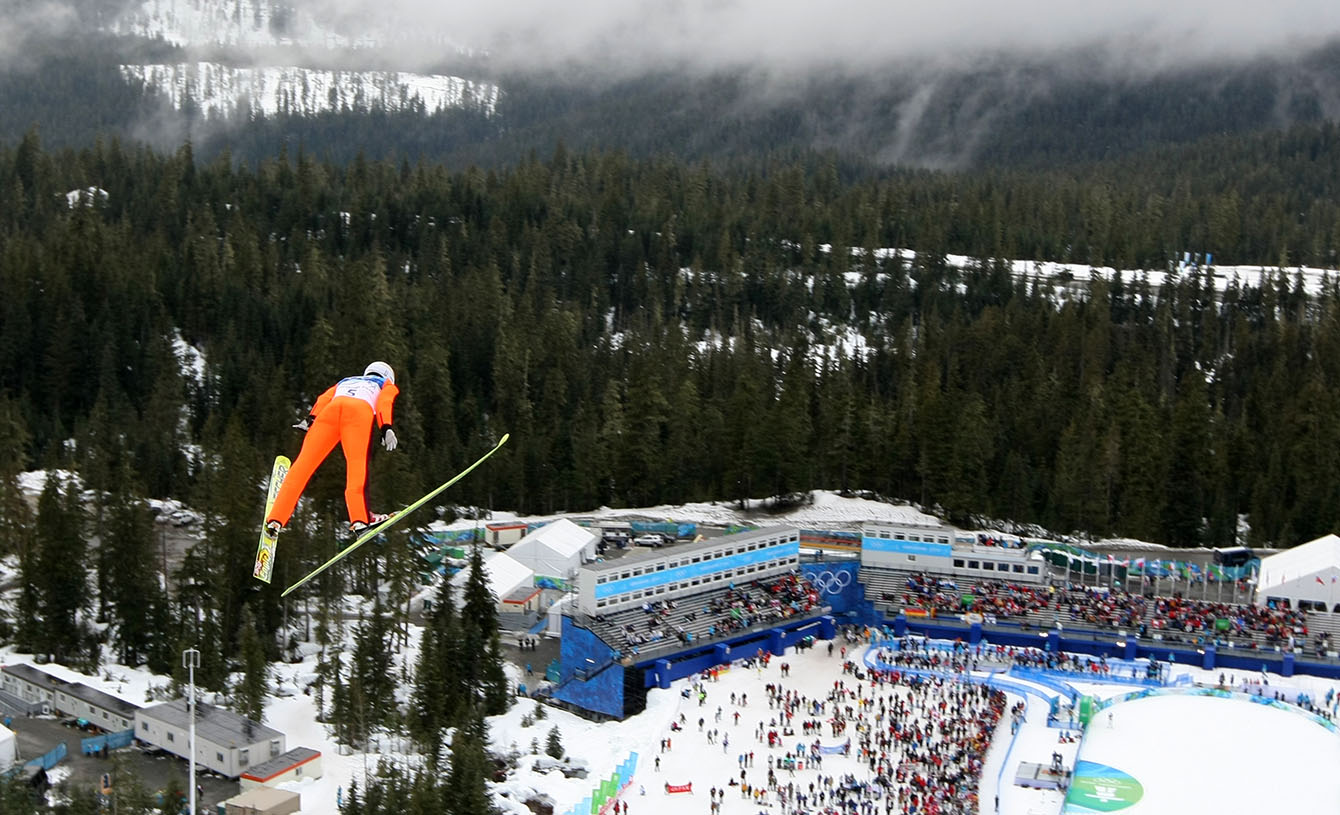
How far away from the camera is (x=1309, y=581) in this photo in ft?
185

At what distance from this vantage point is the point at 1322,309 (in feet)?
365

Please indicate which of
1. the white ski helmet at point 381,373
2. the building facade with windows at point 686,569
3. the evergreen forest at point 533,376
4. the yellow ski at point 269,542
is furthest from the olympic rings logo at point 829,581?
the white ski helmet at point 381,373

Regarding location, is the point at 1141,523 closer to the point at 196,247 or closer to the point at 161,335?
the point at 161,335

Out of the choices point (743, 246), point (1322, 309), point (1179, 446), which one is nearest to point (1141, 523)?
point (1179, 446)

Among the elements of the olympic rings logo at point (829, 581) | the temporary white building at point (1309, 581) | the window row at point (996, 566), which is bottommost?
the olympic rings logo at point (829, 581)

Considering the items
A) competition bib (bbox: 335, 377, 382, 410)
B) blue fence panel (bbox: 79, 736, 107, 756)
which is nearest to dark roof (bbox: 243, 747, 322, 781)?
blue fence panel (bbox: 79, 736, 107, 756)

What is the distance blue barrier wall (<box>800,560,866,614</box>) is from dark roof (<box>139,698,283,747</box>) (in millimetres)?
24004

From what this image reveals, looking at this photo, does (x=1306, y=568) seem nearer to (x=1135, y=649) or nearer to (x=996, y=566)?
(x=1135, y=649)

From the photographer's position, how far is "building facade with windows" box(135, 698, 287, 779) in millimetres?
39875

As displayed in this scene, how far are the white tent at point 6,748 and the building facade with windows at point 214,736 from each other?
3.99 meters

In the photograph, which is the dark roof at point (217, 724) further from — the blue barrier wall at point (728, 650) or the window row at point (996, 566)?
the window row at point (996, 566)

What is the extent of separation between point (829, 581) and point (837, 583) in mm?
366

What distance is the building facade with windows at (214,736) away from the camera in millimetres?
39875

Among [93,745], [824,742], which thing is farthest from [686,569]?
[93,745]
